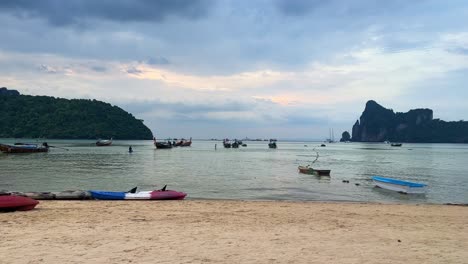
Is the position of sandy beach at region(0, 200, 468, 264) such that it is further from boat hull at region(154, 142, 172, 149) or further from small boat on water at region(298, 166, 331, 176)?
boat hull at region(154, 142, 172, 149)

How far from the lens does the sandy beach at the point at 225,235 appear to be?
851 centimetres

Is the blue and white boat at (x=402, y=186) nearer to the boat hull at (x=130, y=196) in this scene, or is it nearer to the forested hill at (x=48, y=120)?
the boat hull at (x=130, y=196)

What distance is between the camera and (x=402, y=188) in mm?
28141

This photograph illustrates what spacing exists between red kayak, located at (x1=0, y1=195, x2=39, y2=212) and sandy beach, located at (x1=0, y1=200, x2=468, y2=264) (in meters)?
0.41

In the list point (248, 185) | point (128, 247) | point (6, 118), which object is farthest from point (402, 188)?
point (6, 118)

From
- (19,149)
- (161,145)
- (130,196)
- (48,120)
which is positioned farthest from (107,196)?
(48,120)

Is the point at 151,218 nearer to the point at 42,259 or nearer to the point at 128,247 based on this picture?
the point at 128,247

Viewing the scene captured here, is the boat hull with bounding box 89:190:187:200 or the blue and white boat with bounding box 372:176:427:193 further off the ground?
the boat hull with bounding box 89:190:187:200

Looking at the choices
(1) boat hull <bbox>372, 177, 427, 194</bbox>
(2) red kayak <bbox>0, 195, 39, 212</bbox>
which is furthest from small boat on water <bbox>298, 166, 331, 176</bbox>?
(2) red kayak <bbox>0, 195, 39, 212</bbox>

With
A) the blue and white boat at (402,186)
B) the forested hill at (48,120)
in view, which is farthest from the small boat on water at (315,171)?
the forested hill at (48,120)

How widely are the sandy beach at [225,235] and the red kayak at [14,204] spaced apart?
0.41 metres

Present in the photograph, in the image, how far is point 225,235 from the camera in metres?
10.8

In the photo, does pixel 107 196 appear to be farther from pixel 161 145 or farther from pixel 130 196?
pixel 161 145

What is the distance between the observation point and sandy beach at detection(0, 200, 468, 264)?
8.51 m
